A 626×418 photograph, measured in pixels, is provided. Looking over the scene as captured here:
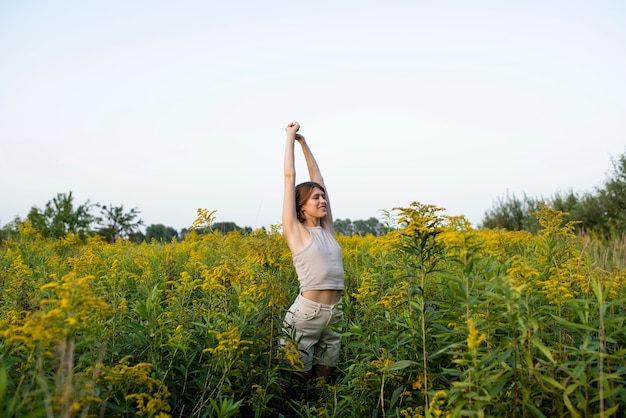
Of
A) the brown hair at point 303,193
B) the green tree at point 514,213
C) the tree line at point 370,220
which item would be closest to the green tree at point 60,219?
the tree line at point 370,220

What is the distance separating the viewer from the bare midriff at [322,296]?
372cm

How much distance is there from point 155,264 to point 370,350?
3.55 m

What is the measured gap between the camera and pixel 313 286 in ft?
12.2

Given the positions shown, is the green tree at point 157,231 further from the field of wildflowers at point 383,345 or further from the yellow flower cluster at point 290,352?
the yellow flower cluster at point 290,352

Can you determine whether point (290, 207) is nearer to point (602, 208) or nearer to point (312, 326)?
point (312, 326)

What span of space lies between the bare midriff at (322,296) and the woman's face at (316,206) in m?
0.66

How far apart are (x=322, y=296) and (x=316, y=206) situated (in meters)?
0.76

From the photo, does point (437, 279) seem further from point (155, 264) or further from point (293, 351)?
point (155, 264)

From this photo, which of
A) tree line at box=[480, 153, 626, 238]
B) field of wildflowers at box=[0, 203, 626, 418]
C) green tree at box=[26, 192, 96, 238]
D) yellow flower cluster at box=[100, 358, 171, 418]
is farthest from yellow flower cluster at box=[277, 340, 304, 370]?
tree line at box=[480, 153, 626, 238]

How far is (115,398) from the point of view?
2.53 metres

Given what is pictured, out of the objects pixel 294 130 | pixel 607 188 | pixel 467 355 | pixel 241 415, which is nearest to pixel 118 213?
pixel 294 130

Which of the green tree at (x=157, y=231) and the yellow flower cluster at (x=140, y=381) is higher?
the green tree at (x=157, y=231)

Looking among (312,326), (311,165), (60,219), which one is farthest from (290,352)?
(60,219)

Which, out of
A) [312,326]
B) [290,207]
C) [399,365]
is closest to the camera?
[399,365]
